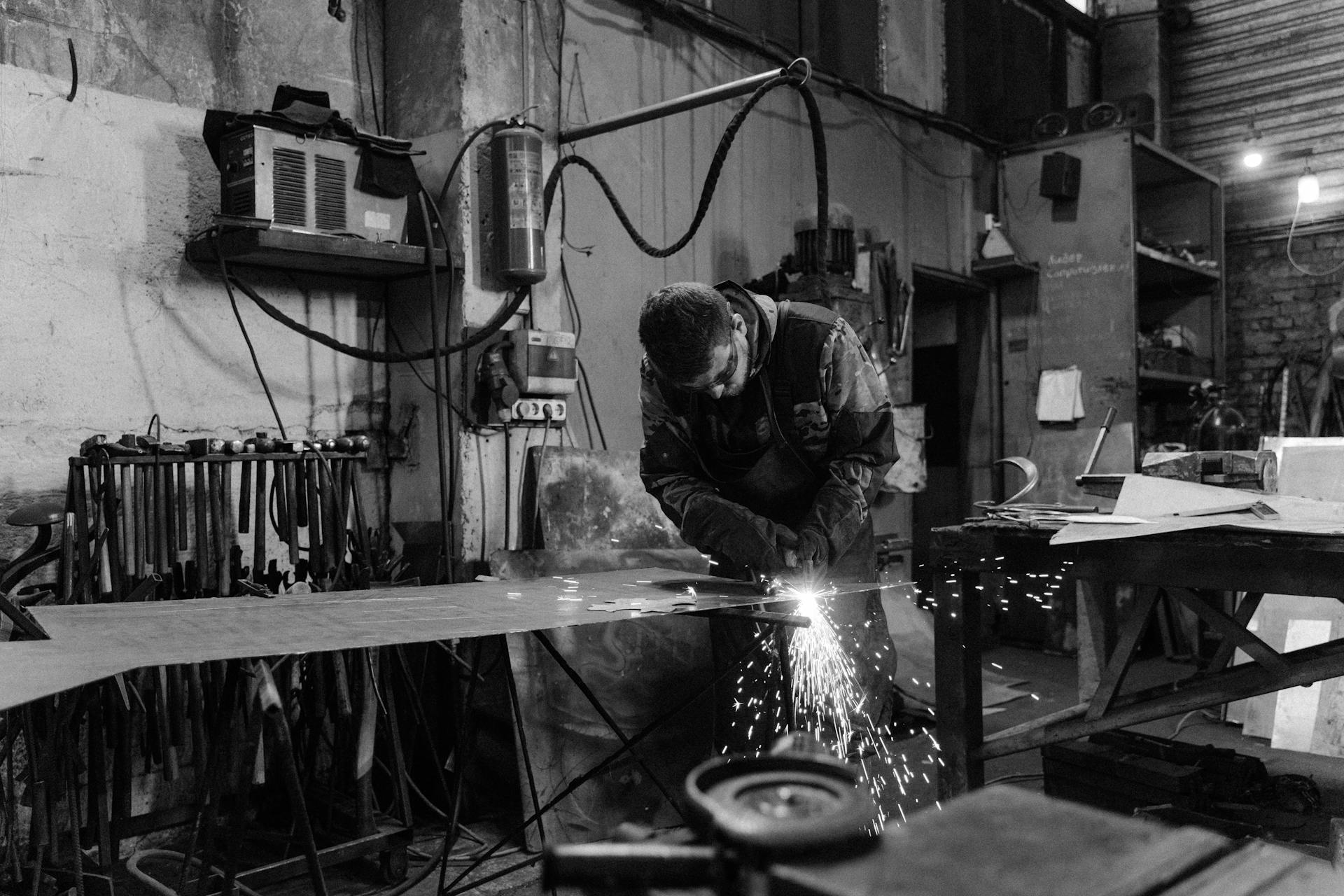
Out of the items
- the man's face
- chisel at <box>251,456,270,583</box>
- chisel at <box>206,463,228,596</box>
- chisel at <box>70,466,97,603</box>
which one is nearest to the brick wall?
the man's face

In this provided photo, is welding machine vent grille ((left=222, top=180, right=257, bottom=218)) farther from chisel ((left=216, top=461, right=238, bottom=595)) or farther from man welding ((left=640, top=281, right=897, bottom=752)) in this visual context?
man welding ((left=640, top=281, right=897, bottom=752))

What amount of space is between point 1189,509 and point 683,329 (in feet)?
4.40

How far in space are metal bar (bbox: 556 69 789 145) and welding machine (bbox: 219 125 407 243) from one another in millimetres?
897

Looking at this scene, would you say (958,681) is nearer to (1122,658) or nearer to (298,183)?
(1122,658)

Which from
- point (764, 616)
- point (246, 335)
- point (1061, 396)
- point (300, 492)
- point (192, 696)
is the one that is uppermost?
point (246, 335)

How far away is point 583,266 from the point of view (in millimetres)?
4418

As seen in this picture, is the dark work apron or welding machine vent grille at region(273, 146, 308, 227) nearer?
the dark work apron

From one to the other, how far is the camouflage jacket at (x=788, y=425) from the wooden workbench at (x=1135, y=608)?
12.4 inches

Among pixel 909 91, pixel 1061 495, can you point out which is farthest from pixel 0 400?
pixel 1061 495

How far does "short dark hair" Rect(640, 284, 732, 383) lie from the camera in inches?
97.8

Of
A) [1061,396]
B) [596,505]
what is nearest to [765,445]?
[596,505]

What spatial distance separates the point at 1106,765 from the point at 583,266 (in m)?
2.81

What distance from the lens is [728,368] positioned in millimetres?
2689

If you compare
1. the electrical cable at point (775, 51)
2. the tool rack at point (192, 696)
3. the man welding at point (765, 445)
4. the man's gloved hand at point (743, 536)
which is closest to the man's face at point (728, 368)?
the man welding at point (765, 445)
